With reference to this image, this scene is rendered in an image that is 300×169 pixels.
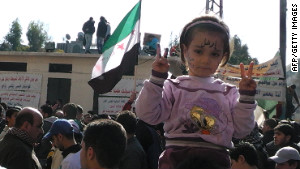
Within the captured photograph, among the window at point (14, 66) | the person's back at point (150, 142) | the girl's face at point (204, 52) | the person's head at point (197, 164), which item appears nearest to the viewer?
the person's head at point (197, 164)

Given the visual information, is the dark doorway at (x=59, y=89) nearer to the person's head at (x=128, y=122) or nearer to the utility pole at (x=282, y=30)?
the utility pole at (x=282, y=30)

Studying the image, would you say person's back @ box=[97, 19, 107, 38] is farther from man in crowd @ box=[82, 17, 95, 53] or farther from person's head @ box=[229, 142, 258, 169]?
person's head @ box=[229, 142, 258, 169]

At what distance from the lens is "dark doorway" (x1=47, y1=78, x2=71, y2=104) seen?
23.1 m

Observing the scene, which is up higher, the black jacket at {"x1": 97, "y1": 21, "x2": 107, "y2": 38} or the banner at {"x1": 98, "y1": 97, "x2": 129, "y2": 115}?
the black jacket at {"x1": 97, "y1": 21, "x2": 107, "y2": 38}

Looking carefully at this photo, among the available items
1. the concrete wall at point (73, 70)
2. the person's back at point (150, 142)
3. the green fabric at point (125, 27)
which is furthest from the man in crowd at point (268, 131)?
the concrete wall at point (73, 70)

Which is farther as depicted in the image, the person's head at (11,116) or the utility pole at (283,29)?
the utility pole at (283,29)

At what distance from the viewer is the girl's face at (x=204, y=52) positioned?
3402 millimetres

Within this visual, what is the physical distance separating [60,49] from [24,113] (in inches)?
852

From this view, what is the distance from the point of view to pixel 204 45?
3.40 meters

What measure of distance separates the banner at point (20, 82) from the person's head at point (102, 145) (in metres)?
19.3

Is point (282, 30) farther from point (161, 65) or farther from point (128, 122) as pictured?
point (161, 65)

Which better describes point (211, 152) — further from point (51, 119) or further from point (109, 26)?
point (109, 26)

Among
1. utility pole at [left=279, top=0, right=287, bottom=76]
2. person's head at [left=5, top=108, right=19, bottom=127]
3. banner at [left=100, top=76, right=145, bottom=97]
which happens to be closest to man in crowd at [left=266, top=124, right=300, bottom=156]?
person's head at [left=5, top=108, right=19, bottom=127]

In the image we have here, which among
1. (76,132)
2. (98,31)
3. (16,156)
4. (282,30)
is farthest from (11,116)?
(98,31)
